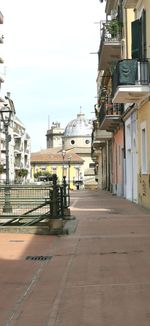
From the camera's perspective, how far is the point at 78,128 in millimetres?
151375

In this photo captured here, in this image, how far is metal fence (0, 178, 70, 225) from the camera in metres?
14.9

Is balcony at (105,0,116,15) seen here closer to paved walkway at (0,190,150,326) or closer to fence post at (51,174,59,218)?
fence post at (51,174,59,218)

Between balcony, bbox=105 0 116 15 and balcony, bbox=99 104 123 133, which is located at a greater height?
balcony, bbox=105 0 116 15

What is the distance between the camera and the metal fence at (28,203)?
1491cm

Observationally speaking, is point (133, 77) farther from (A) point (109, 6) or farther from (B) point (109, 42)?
(A) point (109, 6)

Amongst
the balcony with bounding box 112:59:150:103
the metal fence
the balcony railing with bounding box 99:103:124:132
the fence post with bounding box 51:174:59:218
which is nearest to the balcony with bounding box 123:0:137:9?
the balcony with bounding box 112:59:150:103

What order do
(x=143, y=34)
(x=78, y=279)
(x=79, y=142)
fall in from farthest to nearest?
(x=79, y=142) → (x=143, y=34) → (x=78, y=279)

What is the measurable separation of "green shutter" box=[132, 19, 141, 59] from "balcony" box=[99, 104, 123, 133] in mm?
9167

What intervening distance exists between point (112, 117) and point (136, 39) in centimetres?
1054

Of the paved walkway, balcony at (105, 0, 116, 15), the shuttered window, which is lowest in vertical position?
the paved walkway

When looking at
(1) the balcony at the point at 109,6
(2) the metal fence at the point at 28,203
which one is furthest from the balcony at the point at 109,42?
(2) the metal fence at the point at 28,203

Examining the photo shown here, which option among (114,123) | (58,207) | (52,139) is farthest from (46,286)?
(52,139)

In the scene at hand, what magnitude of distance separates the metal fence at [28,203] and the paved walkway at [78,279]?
87 centimetres

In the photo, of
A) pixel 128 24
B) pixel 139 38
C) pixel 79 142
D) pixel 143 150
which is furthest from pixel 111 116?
pixel 79 142
